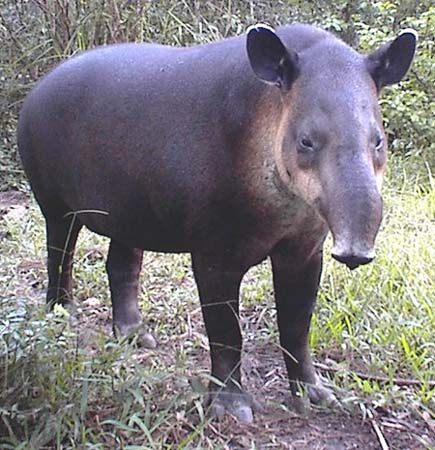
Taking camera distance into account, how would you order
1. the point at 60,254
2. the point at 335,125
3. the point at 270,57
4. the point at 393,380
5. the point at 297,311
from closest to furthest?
the point at 335,125, the point at 270,57, the point at 297,311, the point at 393,380, the point at 60,254

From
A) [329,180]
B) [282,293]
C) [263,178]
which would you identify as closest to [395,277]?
[282,293]

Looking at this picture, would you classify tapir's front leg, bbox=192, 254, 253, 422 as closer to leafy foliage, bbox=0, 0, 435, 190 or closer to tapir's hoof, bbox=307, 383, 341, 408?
tapir's hoof, bbox=307, 383, 341, 408

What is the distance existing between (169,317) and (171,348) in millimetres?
382

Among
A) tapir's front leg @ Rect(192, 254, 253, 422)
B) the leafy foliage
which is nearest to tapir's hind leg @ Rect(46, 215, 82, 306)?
tapir's front leg @ Rect(192, 254, 253, 422)

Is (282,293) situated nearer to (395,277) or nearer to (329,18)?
(395,277)

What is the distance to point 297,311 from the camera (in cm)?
346

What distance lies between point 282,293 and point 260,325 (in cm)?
95

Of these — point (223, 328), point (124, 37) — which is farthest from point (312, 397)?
point (124, 37)

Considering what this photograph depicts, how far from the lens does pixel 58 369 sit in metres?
3.10

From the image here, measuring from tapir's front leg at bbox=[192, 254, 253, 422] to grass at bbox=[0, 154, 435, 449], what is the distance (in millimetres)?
83

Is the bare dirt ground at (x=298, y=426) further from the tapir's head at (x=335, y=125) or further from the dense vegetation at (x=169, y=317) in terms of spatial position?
the tapir's head at (x=335, y=125)

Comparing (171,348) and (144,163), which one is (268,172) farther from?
(171,348)

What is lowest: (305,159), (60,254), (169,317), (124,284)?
(169,317)

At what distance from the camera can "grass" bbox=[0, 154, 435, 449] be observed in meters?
2.99
